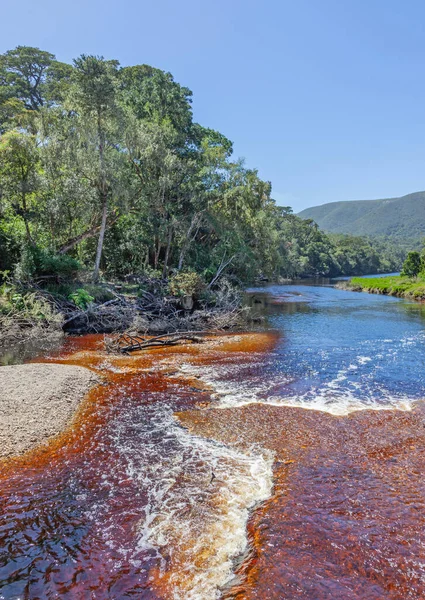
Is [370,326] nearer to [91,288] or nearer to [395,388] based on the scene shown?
[395,388]

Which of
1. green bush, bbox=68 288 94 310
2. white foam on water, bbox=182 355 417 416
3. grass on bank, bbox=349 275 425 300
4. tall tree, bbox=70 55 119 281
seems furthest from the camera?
grass on bank, bbox=349 275 425 300

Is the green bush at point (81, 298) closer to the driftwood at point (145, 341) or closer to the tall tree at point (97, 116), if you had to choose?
the tall tree at point (97, 116)

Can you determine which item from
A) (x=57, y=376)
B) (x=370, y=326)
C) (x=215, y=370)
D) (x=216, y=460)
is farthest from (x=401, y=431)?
(x=370, y=326)

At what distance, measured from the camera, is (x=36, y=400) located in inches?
405

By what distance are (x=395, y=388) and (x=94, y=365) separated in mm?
11830

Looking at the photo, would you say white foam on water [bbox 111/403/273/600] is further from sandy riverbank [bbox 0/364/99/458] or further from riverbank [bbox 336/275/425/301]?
riverbank [bbox 336/275/425/301]

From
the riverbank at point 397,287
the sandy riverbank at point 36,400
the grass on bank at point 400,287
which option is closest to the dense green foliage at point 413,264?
the grass on bank at point 400,287

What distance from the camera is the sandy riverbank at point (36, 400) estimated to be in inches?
334

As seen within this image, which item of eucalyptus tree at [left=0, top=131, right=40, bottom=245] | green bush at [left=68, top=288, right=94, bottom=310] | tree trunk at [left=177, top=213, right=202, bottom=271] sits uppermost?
eucalyptus tree at [left=0, top=131, right=40, bottom=245]

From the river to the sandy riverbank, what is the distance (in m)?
0.47

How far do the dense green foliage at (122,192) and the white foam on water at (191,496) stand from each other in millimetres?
16524

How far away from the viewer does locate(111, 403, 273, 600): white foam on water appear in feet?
16.7

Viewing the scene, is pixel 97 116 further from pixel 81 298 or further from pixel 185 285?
pixel 185 285

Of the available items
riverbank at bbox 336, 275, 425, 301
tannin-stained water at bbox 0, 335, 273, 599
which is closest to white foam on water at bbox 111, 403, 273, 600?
tannin-stained water at bbox 0, 335, 273, 599
